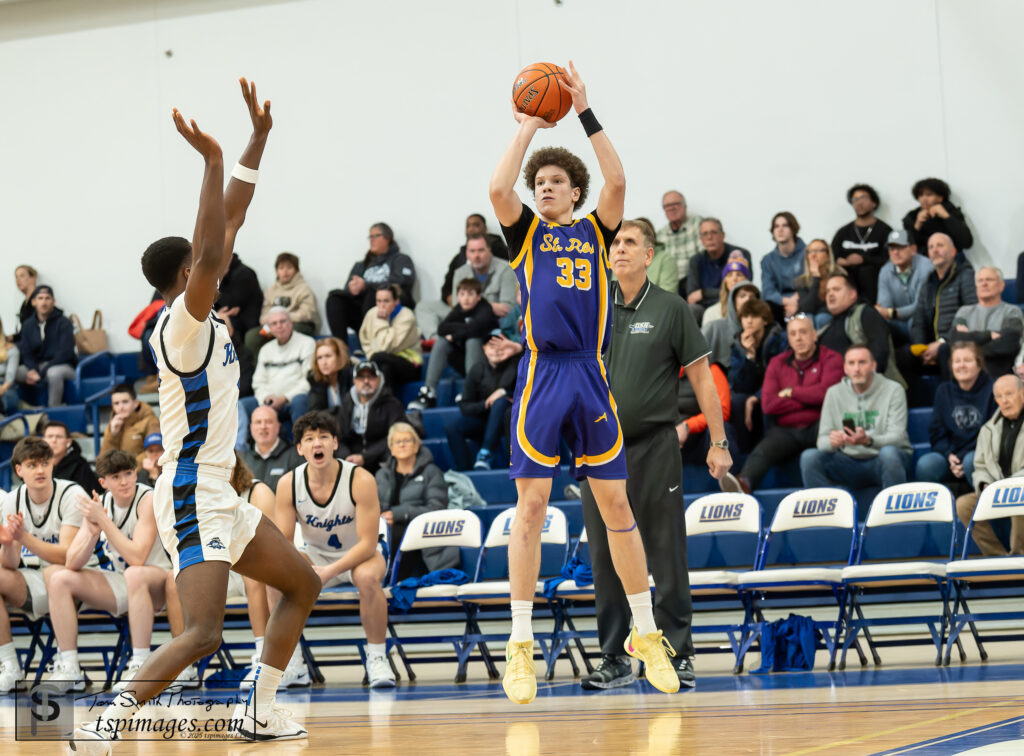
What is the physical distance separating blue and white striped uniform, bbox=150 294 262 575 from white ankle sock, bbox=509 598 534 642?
1163mm

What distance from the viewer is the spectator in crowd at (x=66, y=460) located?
437 inches

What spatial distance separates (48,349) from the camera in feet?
47.4

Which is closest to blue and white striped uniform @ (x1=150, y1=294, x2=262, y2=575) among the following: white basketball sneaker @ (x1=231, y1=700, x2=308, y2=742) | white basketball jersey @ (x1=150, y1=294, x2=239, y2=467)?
white basketball jersey @ (x1=150, y1=294, x2=239, y2=467)

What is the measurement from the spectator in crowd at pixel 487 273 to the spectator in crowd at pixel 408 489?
299cm

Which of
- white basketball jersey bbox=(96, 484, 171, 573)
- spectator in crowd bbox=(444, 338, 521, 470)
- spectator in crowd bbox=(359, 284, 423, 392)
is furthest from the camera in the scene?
spectator in crowd bbox=(359, 284, 423, 392)

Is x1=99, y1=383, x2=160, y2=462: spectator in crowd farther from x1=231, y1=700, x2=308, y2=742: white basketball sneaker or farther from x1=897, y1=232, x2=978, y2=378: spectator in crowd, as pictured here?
x1=231, y1=700, x2=308, y2=742: white basketball sneaker

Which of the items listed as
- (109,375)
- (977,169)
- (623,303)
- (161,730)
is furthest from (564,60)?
(161,730)

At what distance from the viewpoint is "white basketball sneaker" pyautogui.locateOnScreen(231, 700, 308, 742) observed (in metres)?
4.76

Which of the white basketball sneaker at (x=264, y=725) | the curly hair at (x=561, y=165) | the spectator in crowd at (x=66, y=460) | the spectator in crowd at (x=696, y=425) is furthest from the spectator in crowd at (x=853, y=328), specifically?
the white basketball sneaker at (x=264, y=725)

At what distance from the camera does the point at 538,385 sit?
17.0ft

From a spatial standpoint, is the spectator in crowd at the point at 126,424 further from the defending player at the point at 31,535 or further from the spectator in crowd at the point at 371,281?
the defending player at the point at 31,535

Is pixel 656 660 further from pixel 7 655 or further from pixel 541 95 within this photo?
pixel 7 655

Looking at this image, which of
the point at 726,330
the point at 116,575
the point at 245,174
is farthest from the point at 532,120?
the point at 726,330

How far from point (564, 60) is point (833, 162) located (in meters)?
3.22
